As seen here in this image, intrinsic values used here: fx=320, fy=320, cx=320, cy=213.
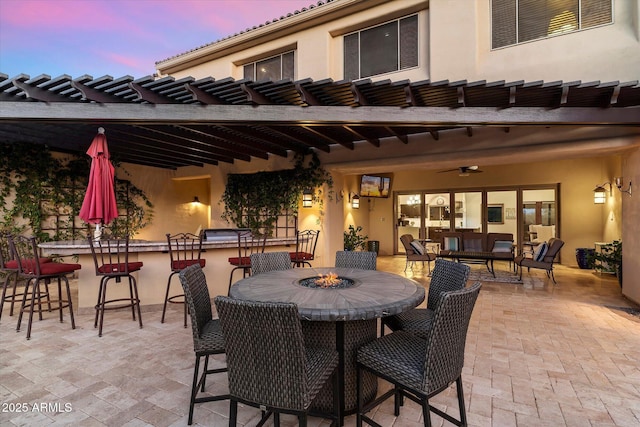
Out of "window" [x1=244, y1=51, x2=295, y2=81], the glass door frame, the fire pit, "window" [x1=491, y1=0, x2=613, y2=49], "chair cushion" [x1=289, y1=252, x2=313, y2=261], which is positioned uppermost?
"window" [x1=244, y1=51, x2=295, y2=81]

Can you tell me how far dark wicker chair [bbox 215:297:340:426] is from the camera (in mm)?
1452

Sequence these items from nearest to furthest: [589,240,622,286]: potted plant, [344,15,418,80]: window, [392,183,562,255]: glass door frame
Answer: [344,15,418,80]: window
[589,240,622,286]: potted plant
[392,183,562,255]: glass door frame

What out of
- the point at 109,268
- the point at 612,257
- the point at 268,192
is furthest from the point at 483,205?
the point at 109,268

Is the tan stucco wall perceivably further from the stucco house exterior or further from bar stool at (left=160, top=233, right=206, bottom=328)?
bar stool at (left=160, top=233, right=206, bottom=328)

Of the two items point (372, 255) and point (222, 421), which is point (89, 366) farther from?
point (372, 255)

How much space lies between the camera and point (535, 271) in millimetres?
7797

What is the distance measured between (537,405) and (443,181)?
29.9 feet

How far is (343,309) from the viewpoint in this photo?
178cm

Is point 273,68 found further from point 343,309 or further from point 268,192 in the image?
point 343,309

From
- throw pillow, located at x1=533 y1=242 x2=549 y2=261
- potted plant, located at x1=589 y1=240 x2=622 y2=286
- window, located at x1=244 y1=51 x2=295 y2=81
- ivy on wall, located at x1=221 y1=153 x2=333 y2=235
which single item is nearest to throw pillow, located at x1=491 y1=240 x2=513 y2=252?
throw pillow, located at x1=533 y1=242 x2=549 y2=261

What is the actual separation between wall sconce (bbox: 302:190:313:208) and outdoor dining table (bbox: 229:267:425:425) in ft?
15.4

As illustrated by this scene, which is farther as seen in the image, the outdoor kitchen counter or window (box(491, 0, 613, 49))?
window (box(491, 0, 613, 49))

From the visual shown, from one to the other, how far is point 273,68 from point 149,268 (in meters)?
5.32

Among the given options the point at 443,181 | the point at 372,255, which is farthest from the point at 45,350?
the point at 443,181
